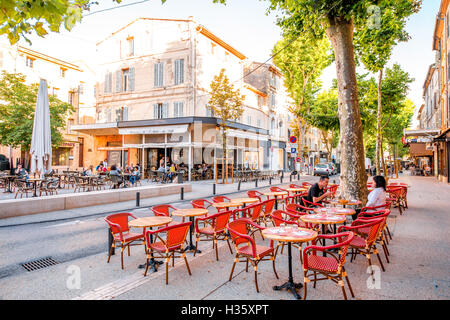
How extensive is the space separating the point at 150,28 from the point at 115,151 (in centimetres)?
1239

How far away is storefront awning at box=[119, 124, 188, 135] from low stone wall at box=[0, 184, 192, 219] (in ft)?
29.8

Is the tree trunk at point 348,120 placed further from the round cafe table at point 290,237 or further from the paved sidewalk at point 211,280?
the round cafe table at point 290,237

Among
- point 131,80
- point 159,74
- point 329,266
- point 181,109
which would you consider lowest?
point 329,266

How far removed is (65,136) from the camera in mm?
31828

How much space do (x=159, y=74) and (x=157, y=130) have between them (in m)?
6.14

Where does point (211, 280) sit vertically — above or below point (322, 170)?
below

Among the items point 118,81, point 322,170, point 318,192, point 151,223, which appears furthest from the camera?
point 322,170

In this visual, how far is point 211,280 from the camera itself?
3.92 meters

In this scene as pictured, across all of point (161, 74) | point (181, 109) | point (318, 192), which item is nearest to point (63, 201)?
point (318, 192)

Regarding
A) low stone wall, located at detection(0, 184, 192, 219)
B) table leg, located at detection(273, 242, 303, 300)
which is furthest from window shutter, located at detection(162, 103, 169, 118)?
table leg, located at detection(273, 242, 303, 300)

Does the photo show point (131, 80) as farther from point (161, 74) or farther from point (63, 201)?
point (63, 201)

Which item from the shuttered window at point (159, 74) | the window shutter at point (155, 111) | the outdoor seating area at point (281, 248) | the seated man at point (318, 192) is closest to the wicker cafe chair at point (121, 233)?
the outdoor seating area at point (281, 248)

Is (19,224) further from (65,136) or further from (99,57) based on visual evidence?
(65,136)
